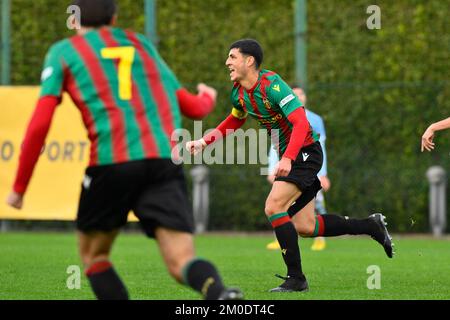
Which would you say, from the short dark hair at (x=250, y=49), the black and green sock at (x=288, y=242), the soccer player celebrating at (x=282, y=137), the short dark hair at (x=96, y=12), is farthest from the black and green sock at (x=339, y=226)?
the short dark hair at (x=96, y=12)

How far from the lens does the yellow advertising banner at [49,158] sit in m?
15.8

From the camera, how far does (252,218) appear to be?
16797 millimetres

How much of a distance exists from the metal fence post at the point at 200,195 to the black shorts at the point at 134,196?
37.0ft

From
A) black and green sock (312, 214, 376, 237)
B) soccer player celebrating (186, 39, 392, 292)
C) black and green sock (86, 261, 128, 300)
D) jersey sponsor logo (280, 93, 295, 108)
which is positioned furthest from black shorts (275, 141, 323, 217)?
black and green sock (86, 261, 128, 300)

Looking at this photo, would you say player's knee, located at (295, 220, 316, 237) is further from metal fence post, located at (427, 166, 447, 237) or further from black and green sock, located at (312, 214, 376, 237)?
metal fence post, located at (427, 166, 447, 237)

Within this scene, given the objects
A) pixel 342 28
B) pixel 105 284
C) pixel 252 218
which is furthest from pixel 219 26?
pixel 105 284

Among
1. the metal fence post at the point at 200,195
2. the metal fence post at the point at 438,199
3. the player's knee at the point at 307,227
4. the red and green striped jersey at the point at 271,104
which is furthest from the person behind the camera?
the metal fence post at the point at 200,195

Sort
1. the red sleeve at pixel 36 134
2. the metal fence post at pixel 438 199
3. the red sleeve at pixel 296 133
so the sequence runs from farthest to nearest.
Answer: the metal fence post at pixel 438 199 → the red sleeve at pixel 296 133 → the red sleeve at pixel 36 134

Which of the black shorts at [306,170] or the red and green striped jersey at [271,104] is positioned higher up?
the red and green striped jersey at [271,104]

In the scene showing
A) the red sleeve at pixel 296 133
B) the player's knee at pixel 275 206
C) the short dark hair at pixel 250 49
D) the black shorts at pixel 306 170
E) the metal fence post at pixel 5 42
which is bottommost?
the player's knee at pixel 275 206

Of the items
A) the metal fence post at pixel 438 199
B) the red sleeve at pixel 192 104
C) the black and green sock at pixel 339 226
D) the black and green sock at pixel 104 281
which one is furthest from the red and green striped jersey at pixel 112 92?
the metal fence post at pixel 438 199

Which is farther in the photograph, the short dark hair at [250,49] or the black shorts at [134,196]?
the short dark hair at [250,49]

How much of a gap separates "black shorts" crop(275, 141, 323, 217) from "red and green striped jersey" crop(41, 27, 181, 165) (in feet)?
9.22

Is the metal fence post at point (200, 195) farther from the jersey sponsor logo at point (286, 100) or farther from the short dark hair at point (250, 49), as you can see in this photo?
the jersey sponsor logo at point (286, 100)
